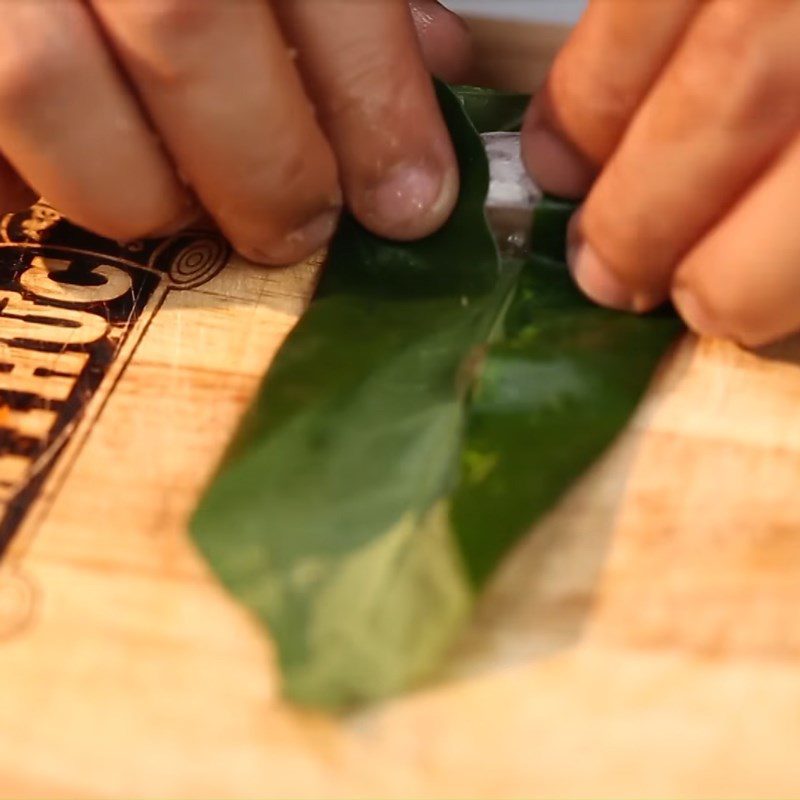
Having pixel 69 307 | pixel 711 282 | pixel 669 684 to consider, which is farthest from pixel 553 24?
pixel 669 684

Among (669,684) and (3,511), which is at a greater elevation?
(3,511)

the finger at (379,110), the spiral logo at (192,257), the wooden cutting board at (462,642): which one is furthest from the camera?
the spiral logo at (192,257)

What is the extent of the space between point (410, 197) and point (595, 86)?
0.47 feet

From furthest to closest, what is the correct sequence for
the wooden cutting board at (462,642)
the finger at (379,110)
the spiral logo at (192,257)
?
the spiral logo at (192,257) → the finger at (379,110) → the wooden cutting board at (462,642)

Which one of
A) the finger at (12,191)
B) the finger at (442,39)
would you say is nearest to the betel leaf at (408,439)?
the finger at (442,39)

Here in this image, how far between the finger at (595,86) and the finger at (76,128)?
258 mm

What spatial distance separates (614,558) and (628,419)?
95 mm

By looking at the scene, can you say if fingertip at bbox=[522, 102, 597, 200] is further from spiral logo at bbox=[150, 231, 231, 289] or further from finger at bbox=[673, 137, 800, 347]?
spiral logo at bbox=[150, 231, 231, 289]

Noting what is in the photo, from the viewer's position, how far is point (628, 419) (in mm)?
586

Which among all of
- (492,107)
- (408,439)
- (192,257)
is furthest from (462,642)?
(492,107)

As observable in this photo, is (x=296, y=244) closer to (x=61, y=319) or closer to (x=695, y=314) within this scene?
(x=61, y=319)

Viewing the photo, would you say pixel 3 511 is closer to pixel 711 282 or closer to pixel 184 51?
pixel 184 51

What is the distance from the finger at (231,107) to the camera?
54 cm

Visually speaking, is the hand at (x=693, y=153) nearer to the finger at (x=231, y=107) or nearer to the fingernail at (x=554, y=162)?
the fingernail at (x=554, y=162)
